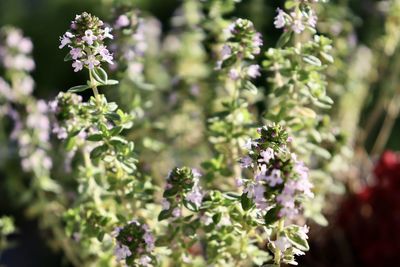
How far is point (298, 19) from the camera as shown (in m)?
1.55

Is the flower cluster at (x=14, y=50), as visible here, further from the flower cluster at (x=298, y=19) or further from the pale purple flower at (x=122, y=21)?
the flower cluster at (x=298, y=19)

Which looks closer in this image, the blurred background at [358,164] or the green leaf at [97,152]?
the green leaf at [97,152]

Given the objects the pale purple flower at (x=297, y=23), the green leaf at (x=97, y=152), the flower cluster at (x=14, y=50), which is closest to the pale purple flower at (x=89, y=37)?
the green leaf at (x=97, y=152)

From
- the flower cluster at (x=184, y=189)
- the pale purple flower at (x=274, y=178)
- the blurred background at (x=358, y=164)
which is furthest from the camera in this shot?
the blurred background at (x=358, y=164)

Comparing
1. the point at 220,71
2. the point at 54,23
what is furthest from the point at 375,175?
the point at 54,23

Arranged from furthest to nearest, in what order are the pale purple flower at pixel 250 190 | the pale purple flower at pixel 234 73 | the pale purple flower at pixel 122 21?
the pale purple flower at pixel 122 21 → the pale purple flower at pixel 234 73 → the pale purple flower at pixel 250 190

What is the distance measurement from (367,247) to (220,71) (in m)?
0.88

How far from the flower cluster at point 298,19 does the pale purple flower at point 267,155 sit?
0.40m

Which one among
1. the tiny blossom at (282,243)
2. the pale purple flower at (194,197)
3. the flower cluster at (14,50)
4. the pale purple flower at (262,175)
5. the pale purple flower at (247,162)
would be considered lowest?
the tiny blossom at (282,243)

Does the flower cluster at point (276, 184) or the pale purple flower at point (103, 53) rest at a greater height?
the pale purple flower at point (103, 53)

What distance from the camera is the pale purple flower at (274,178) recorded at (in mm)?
1127

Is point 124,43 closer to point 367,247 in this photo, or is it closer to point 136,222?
point 136,222

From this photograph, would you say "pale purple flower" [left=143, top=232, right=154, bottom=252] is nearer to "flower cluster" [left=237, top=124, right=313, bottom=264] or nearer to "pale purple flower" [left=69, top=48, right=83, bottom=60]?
"flower cluster" [left=237, top=124, right=313, bottom=264]

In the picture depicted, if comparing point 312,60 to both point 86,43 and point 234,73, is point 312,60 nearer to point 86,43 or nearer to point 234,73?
point 234,73
